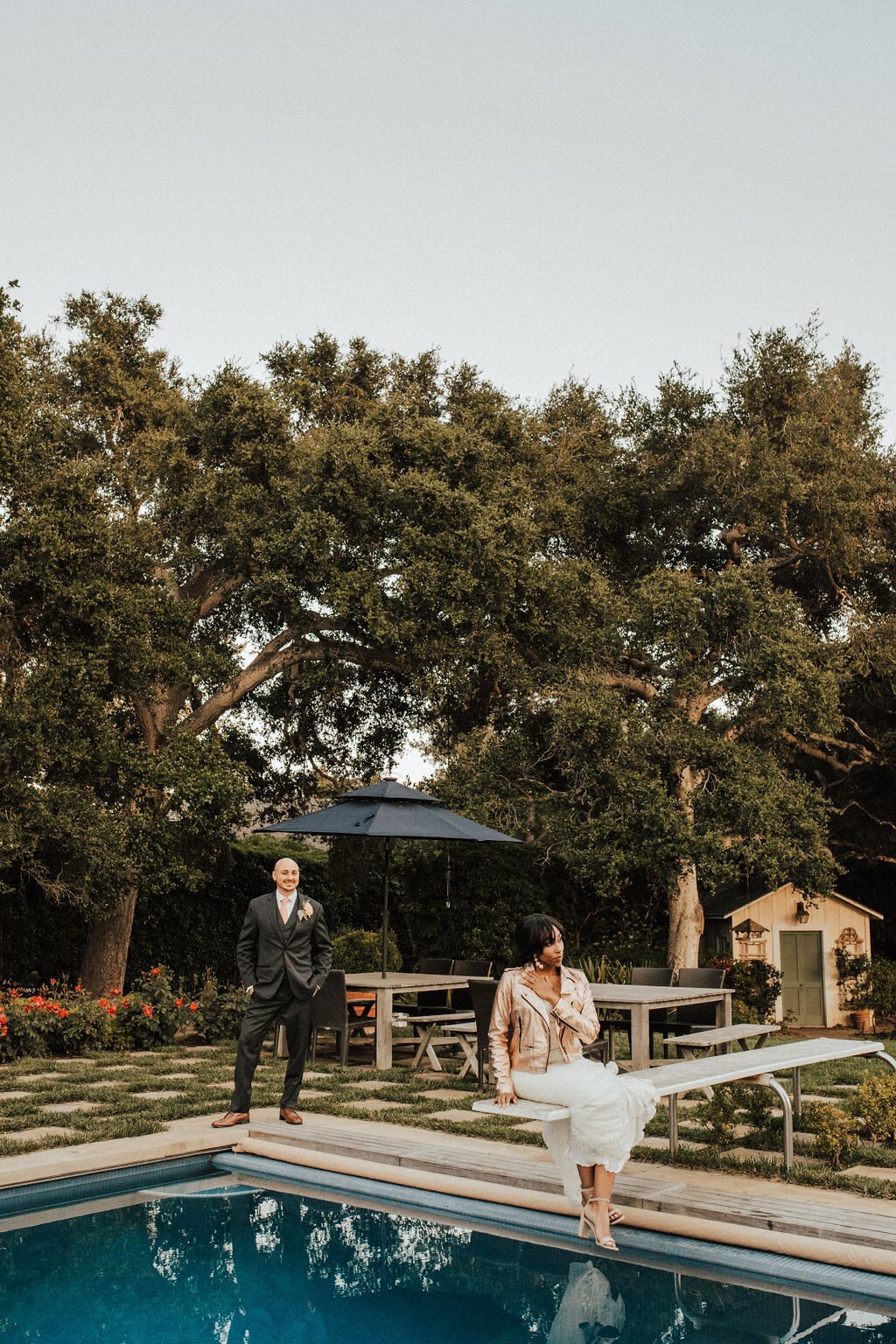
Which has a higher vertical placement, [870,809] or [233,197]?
[233,197]

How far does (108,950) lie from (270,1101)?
23.5 ft

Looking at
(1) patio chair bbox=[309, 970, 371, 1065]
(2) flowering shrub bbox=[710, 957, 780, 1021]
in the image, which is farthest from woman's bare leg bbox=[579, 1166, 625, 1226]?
(2) flowering shrub bbox=[710, 957, 780, 1021]

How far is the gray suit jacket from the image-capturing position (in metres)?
7.12

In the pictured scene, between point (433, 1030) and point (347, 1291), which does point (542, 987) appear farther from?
point (433, 1030)

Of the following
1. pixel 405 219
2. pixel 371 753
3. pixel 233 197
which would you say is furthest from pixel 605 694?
pixel 233 197

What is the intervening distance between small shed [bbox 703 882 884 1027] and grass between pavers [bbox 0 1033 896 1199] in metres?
6.67

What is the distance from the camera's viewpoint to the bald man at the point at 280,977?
7035mm

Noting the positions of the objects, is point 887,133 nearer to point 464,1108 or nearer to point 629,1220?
point 464,1108

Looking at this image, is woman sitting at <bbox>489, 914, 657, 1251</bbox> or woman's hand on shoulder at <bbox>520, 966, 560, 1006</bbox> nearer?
woman sitting at <bbox>489, 914, 657, 1251</bbox>

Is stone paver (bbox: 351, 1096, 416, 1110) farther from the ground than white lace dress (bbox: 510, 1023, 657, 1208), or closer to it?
closer to it

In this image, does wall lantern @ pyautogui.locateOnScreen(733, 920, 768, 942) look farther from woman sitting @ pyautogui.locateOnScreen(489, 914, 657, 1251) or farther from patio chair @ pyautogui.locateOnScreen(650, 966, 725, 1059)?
woman sitting @ pyautogui.locateOnScreen(489, 914, 657, 1251)

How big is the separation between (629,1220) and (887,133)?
12.9 metres

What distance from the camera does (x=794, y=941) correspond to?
1772cm

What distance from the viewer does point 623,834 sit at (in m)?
14.3
